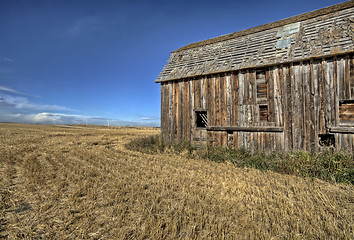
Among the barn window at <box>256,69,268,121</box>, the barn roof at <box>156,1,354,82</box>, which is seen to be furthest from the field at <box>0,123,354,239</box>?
the barn roof at <box>156,1,354,82</box>

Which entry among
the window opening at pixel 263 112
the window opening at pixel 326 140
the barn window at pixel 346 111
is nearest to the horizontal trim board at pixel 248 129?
the window opening at pixel 263 112

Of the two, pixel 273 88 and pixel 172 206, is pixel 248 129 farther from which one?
pixel 172 206

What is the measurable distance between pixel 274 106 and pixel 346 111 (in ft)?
7.98

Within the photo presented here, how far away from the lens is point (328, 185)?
4.82 meters

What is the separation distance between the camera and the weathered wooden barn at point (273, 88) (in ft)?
22.9

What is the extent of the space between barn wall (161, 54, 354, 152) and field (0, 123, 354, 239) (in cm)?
283

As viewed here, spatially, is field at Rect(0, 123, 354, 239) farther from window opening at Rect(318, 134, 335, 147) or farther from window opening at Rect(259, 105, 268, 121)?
window opening at Rect(259, 105, 268, 121)

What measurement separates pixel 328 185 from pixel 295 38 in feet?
23.0

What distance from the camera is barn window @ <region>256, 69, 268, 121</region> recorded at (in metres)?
8.34

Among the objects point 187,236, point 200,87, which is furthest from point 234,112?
point 187,236

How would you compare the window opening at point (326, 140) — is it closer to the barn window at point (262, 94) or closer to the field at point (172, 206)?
the barn window at point (262, 94)

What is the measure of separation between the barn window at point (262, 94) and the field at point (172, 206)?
351 centimetres

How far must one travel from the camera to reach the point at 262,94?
27.6ft

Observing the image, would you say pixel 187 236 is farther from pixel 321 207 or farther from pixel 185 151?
pixel 185 151
